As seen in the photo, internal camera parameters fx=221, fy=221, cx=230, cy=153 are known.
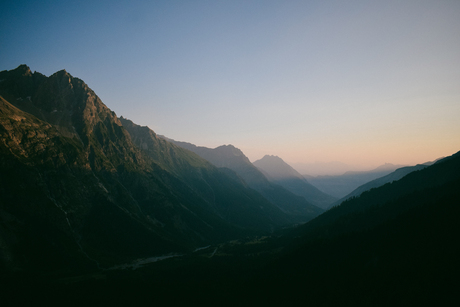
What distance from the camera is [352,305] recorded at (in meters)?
101

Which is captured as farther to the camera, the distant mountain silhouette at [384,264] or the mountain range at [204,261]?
the mountain range at [204,261]

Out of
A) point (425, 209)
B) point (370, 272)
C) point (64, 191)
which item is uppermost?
point (64, 191)

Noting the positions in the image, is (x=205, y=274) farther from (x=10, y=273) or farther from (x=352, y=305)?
(x=10, y=273)

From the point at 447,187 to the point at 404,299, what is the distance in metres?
107

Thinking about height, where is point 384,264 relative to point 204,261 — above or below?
above

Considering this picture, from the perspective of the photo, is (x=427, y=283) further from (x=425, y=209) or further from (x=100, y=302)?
(x=100, y=302)

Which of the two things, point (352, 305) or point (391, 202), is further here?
point (391, 202)

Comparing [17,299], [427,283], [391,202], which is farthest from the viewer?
[391,202]

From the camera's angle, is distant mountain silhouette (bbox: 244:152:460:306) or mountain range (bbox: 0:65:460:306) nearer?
distant mountain silhouette (bbox: 244:152:460:306)

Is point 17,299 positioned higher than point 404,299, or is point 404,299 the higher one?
point 17,299

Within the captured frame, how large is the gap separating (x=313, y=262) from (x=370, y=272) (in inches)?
1780

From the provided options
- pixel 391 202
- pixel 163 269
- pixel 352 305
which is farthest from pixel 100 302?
pixel 391 202

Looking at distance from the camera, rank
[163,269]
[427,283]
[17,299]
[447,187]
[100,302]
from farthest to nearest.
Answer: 1. [163,269]
2. [447,187]
3. [100,302]
4. [17,299]
5. [427,283]

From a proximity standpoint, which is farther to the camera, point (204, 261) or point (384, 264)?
point (204, 261)
